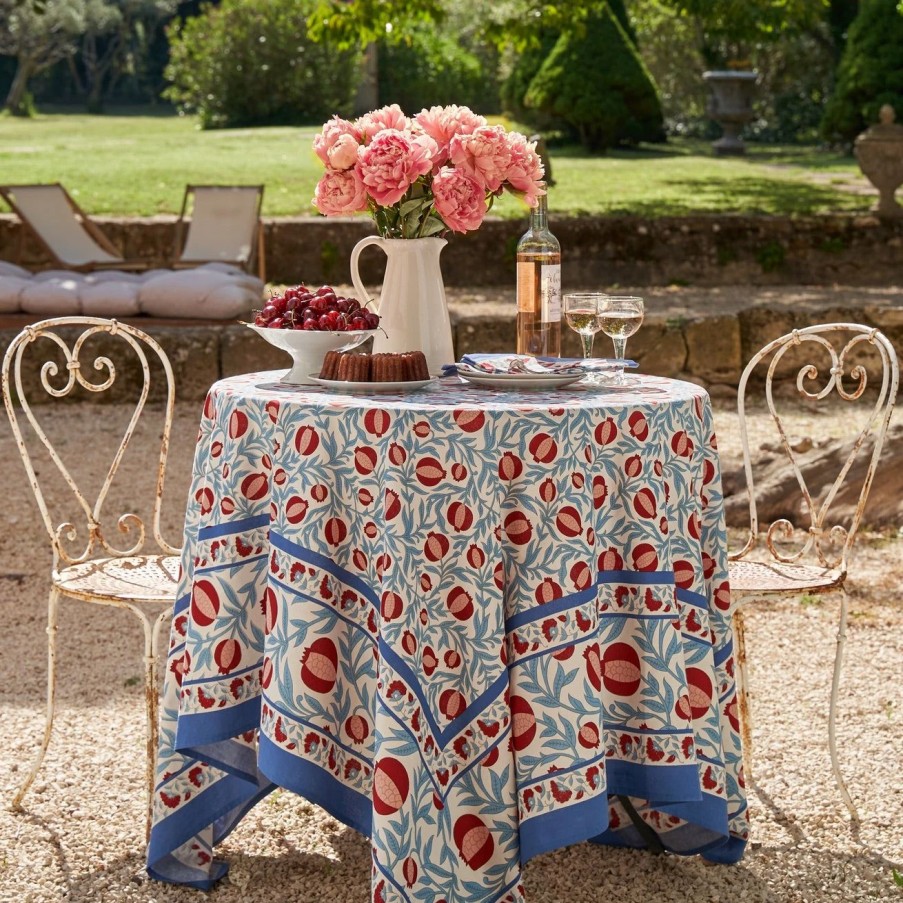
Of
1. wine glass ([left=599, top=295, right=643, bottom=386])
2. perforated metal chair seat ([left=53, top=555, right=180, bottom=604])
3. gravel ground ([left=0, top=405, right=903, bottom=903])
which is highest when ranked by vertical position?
wine glass ([left=599, top=295, right=643, bottom=386])

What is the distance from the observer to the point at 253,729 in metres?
2.54

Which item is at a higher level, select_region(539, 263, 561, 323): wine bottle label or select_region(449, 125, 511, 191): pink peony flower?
select_region(449, 125, 511, 191): pink peony flower

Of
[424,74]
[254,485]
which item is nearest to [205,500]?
[254,485]

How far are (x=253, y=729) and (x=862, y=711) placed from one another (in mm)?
1711

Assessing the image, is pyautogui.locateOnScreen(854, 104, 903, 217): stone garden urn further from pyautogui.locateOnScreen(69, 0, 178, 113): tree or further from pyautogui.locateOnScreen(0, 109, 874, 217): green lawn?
pyautogui.locateOnScreen(69, 0, 178, 113): tree

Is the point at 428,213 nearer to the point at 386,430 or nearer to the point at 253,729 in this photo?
the point at 386,430

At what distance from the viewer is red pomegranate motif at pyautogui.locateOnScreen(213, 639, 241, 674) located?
8.18ft

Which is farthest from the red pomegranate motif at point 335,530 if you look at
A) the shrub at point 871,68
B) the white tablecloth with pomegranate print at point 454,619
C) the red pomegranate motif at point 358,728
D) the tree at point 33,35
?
the tree at point 33,35

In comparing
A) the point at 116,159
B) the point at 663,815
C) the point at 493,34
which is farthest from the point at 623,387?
the point at 116,159

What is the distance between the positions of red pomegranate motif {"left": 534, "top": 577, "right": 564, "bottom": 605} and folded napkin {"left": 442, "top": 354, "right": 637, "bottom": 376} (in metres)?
0.48

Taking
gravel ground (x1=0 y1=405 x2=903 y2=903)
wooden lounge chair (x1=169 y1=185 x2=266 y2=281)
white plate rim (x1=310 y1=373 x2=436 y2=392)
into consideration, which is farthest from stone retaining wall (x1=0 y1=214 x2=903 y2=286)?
white plate rim (x1=310 y1=373 x2=436 y2=392)

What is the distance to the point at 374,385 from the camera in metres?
2.50

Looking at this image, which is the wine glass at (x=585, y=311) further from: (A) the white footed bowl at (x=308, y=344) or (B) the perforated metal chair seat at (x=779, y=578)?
(B) the perforated metal chair seat at (x=779, y=578)

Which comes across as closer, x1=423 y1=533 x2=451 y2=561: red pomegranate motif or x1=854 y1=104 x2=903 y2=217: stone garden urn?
x1=423 y1=533 x2=451 y2=561: red pomegranate motif
